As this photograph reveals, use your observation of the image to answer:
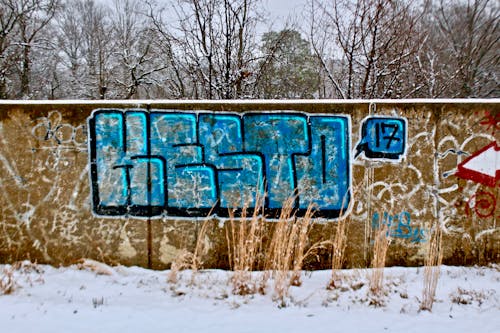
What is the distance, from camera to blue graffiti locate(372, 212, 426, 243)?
13.6 ft

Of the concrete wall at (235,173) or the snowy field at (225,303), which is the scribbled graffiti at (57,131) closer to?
the concrete wall at (235,173)

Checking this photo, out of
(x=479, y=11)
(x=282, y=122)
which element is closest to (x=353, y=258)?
(x=282, y=122)

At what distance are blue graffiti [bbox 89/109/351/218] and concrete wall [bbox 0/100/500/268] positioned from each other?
1 centimetres

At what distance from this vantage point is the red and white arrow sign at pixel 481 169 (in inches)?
163

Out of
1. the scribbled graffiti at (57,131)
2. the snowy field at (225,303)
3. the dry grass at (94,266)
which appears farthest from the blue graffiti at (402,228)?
the scribbled graffiti at (57,131)

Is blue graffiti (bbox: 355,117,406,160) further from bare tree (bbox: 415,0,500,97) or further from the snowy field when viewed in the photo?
bare tree (bbox: 415,0,500,97)

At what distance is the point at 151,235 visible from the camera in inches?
165

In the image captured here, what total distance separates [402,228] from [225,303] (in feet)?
7.02

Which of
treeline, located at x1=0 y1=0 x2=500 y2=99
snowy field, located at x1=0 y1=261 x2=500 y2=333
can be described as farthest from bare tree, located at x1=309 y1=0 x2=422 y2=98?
snowy field, located at x1=0 y1=261 x2=500 y2=333

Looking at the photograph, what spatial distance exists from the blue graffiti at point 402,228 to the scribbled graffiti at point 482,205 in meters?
0.58

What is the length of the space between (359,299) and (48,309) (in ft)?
8.72

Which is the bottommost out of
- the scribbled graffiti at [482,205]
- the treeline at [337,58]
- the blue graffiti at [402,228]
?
the blue graffiti at [402,228]

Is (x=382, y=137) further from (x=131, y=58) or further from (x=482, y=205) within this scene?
(x=131, y=58)

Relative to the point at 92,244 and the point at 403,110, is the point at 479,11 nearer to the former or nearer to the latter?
the point at 403,110
